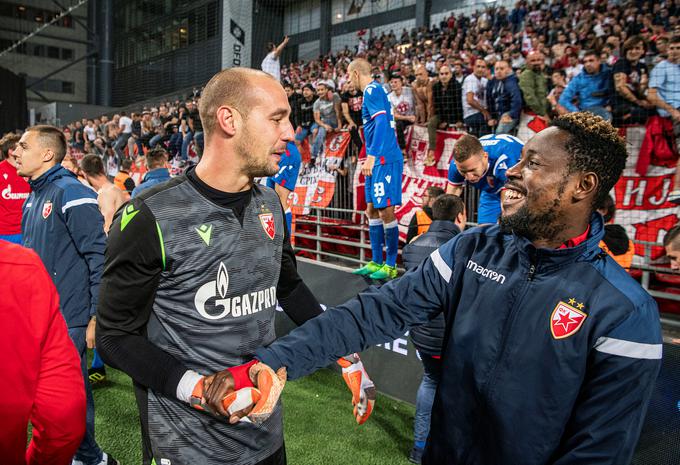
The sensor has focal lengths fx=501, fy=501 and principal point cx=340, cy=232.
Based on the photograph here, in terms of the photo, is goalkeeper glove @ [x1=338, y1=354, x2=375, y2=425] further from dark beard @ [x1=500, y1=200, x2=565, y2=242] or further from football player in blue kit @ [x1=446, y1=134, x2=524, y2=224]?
football player in blue kit @ [x1=446, y1=134, x2=524, y2=224]

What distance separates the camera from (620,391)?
1.32 metres

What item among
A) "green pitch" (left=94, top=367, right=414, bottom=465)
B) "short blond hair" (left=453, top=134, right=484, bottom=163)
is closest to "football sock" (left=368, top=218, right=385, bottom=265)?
"green pitch" (left=94, top=367, right=414, bottom=465)

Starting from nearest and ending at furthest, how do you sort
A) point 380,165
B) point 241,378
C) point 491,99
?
point 241,378 < point 380,165 < point 491,99

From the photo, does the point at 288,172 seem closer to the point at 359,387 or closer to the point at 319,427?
the point at 319,427

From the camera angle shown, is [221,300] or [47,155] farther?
[47,155]

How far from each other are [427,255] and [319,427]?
1.64 m

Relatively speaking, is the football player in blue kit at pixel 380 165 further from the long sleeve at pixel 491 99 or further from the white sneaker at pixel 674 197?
the white sneaker at pixel 674 197

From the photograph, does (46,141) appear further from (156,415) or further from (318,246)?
(318,246)

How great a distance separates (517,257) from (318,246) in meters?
6.69

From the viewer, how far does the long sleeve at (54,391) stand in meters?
1.22

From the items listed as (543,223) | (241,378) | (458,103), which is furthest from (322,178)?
(241,378)

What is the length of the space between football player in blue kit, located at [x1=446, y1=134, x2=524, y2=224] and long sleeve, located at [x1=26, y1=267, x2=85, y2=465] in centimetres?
344

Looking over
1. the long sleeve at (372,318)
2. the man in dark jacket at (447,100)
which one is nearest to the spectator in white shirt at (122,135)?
the man in dark jacket at (447,100)

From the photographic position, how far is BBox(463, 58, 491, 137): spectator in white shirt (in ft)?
24.7
